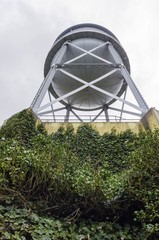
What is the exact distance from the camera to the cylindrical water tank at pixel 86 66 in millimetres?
13023

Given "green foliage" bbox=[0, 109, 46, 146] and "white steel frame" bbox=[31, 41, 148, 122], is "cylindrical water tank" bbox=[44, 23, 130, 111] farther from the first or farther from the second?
"green foliage" bbox=[0, 109, 46, 146]

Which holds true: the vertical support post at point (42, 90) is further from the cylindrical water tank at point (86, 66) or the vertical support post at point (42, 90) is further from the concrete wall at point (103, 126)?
the concrete wall at point (103, 126)

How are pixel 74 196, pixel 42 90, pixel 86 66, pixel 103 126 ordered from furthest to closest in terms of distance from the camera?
pixel 86 66, pixel 42 90, pixel 103 126, pixel 74 196

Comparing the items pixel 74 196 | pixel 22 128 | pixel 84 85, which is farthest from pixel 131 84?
pixel 74 196

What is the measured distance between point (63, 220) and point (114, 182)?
3.85 feet

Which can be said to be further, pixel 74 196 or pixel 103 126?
pixel 103 126

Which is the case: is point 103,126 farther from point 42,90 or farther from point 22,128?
point 42,90

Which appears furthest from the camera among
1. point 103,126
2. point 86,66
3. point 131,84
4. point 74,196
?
point 86,66

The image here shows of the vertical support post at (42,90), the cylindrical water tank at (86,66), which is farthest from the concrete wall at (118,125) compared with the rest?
the cylindrical water tank at (86,66)

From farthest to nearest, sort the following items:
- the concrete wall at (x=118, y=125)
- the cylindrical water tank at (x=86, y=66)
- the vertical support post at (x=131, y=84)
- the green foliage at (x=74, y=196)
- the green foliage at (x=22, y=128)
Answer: the cylindrical water tank at (x=86, y=66), the vertical support post at (x=131, y=84), the concrete wall at (x=118, y=125), the green foliage at (x=22, y=128), the green foliage at (x=74, y=196)

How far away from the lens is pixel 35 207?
5527 millimetres

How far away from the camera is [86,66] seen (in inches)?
508

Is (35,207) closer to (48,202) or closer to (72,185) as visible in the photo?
(48,202)

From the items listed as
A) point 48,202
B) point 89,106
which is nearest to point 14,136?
point 48,202
